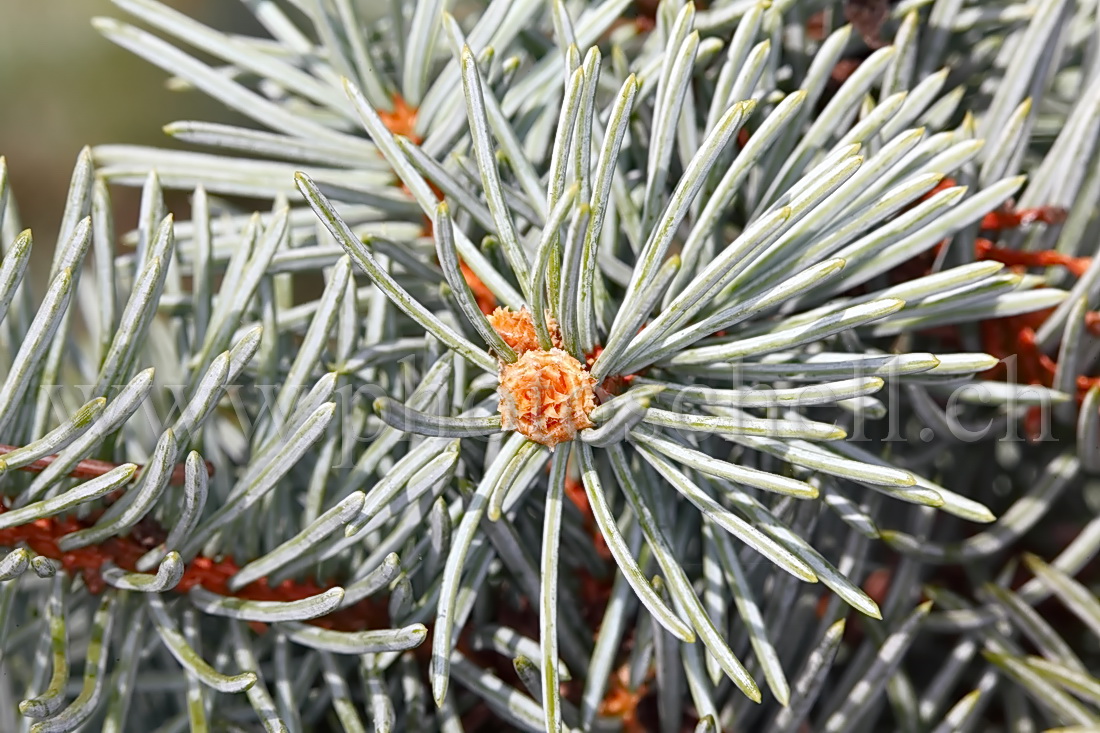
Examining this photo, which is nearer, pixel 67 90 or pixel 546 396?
pixel 546 396

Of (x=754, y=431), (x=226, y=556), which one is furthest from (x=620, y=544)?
(x=226, y=556)

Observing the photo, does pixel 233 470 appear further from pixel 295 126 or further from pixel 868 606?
pixel 868 606

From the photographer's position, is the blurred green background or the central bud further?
A: the blurred green background

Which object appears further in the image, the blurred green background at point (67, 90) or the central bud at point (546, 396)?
the blurred green background at point (67, 90)
